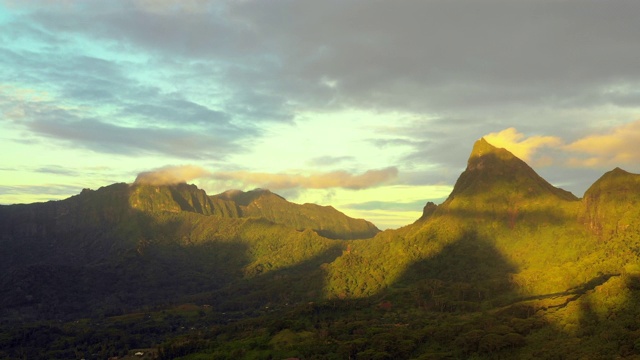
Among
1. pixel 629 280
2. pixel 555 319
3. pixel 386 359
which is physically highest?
pixel 629 280

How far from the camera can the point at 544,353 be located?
165 m

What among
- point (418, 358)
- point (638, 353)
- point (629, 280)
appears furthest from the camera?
point (629, 280)

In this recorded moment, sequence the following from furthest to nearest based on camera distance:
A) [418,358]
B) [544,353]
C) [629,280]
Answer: [629,280], [418,358], [544,353]

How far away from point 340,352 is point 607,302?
8538cm

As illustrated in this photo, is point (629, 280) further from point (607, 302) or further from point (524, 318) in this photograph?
point (524, 318)

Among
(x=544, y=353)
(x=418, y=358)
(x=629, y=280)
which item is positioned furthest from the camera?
(x=629, y=280)

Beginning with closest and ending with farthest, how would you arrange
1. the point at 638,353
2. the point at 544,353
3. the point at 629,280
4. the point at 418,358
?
1. the point at 638,353
2. the point at 544,353
3. the point at 418,358
4. the point at 629,280

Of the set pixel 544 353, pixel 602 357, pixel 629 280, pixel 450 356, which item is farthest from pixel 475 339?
pixel 629 280

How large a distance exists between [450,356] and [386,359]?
20.1 m

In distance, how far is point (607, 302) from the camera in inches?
7328

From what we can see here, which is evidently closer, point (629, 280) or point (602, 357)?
point (602, 357)

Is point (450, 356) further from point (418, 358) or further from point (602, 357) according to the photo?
point (602, 357)

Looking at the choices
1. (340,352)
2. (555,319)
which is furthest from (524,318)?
(340,352)

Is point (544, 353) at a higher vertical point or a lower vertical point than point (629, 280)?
lower
